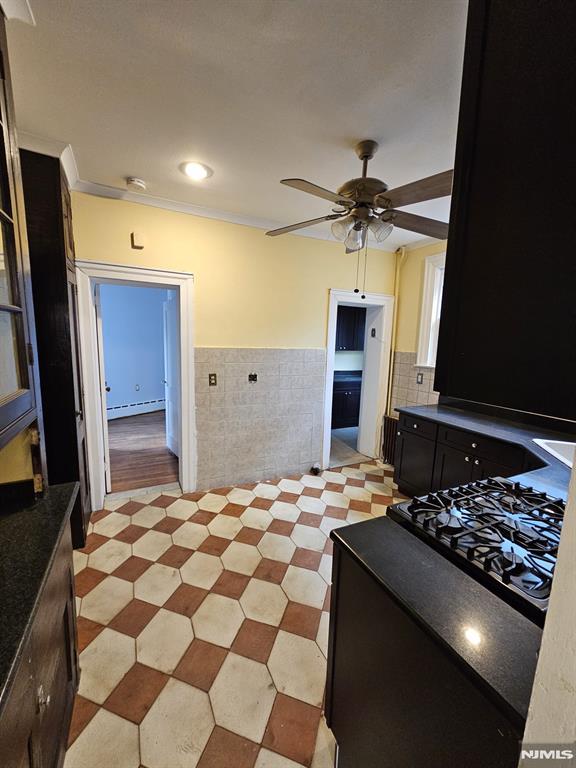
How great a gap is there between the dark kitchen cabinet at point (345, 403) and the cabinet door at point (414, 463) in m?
2.09

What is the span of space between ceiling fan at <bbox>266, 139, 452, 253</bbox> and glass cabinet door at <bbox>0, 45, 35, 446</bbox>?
1.00 metres

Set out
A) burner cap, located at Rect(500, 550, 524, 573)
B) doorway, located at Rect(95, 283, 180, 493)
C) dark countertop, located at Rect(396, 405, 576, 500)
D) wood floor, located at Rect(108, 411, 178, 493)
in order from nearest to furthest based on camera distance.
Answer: burner cap, located at Rect(500, 550, 524, 573), dark countertop, located at Rect(396, 405, 576, 500), wood floor, located at Rect(108, 411, 178, 493), doorway, located at Rect(95, 283, 180, 493)

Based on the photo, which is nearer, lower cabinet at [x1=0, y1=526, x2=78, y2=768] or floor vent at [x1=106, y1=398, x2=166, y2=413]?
lower cabinet at [x1=0, y1=526, x2=78, y2=768]

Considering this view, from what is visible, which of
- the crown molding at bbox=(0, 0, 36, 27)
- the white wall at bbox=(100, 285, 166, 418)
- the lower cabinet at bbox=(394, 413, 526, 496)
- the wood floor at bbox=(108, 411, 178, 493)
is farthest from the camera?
the white wall at bbox=(100, 285, 166, 418)

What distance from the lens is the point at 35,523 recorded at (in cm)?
112

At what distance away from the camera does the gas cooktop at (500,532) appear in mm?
902

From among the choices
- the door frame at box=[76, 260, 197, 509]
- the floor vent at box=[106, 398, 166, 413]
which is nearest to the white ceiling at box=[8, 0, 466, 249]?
the door frame at box=[76, 260, 197, 509]

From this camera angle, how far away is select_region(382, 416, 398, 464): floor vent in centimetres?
387

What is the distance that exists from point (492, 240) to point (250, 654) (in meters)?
1.97

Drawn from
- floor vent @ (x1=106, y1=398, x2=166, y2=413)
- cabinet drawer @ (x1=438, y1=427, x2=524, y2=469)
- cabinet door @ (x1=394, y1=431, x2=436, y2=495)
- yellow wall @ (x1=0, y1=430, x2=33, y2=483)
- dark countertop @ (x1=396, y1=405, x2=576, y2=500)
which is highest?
yellow wall @ (x1=0, y1=430, x2=33, y2=483)

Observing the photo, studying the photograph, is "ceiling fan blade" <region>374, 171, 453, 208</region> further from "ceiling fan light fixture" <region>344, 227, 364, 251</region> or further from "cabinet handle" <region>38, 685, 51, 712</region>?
"cabinet handle" <region>38, 685, 51, 712</region>

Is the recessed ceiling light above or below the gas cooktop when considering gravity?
above

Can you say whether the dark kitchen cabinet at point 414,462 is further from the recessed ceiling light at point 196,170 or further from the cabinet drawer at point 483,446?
the recessed ceiling light at point 196,170

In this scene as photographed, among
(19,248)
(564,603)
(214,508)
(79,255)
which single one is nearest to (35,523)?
(19,248)
